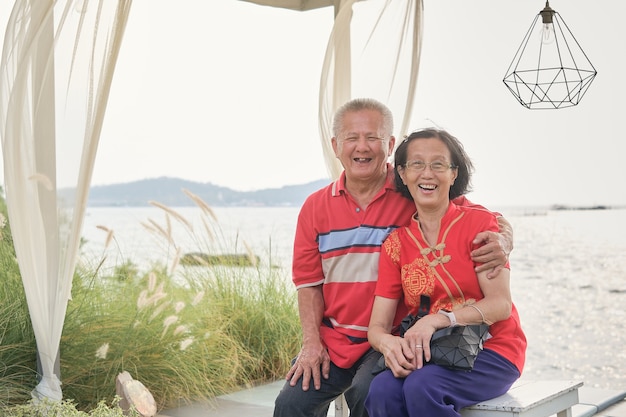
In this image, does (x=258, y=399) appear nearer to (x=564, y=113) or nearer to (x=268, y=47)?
(x=564, y=113)

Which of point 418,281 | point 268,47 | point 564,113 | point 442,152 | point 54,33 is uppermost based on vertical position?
point 268,47

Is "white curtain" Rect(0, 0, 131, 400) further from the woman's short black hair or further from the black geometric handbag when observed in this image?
the black geometric handbag

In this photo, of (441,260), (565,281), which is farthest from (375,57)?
(565,281)

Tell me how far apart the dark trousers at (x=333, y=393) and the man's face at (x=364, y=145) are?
1.90ft

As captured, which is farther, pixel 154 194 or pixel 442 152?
pixel 154 194

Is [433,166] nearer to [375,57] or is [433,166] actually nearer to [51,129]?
[51,129]

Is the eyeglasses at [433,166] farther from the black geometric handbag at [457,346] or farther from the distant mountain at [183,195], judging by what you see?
the distant mountain at [183,195]

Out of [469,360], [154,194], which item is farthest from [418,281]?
[154,194]

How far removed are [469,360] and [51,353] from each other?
5.53ft

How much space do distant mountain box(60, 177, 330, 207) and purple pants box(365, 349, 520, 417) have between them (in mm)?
21727

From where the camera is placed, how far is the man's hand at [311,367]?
2.51 metres

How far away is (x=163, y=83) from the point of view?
994 inches

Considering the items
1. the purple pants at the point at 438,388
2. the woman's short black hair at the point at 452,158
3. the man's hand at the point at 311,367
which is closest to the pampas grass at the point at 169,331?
the man's hand at the point at 311,367

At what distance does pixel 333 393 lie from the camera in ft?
8.41
